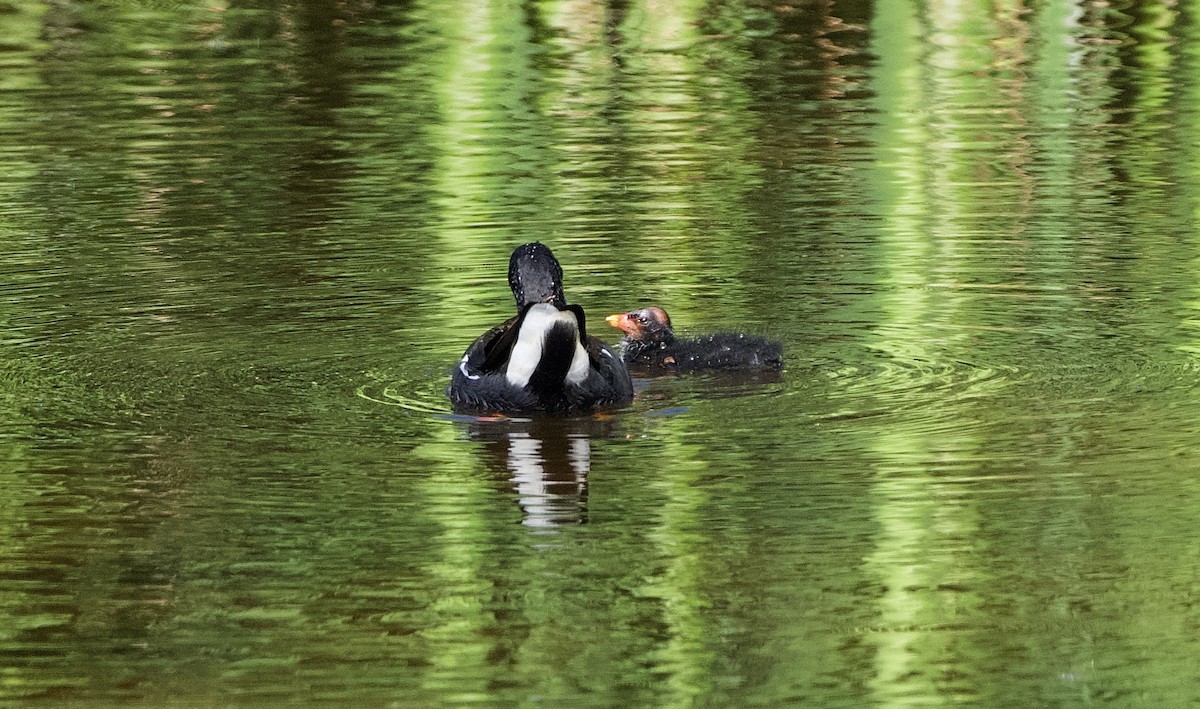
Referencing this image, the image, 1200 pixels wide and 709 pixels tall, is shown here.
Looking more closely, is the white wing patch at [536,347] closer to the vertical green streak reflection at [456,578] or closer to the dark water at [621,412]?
the dark water at [621,412]

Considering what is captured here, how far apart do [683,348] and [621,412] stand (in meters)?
1.07

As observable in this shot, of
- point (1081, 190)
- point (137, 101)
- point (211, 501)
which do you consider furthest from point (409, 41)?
point (211, 501)

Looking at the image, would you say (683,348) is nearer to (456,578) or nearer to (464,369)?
(464,369)

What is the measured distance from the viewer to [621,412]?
32.8ft

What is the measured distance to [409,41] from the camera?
23297 mm

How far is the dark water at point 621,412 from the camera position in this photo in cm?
672

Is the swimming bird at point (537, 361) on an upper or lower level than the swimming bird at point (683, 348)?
upper

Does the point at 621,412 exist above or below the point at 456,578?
below

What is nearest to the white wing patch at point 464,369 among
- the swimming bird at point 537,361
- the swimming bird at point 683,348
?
the swimming bird at point 537,361

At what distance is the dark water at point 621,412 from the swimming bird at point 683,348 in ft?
0.58

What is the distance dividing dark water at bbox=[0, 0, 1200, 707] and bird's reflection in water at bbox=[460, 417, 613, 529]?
3cm

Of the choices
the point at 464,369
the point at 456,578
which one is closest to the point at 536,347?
the point at 464,369

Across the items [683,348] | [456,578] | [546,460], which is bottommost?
[683,348]

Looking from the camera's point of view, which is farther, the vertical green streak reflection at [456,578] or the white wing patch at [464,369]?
the white wing patch at [464,369]
